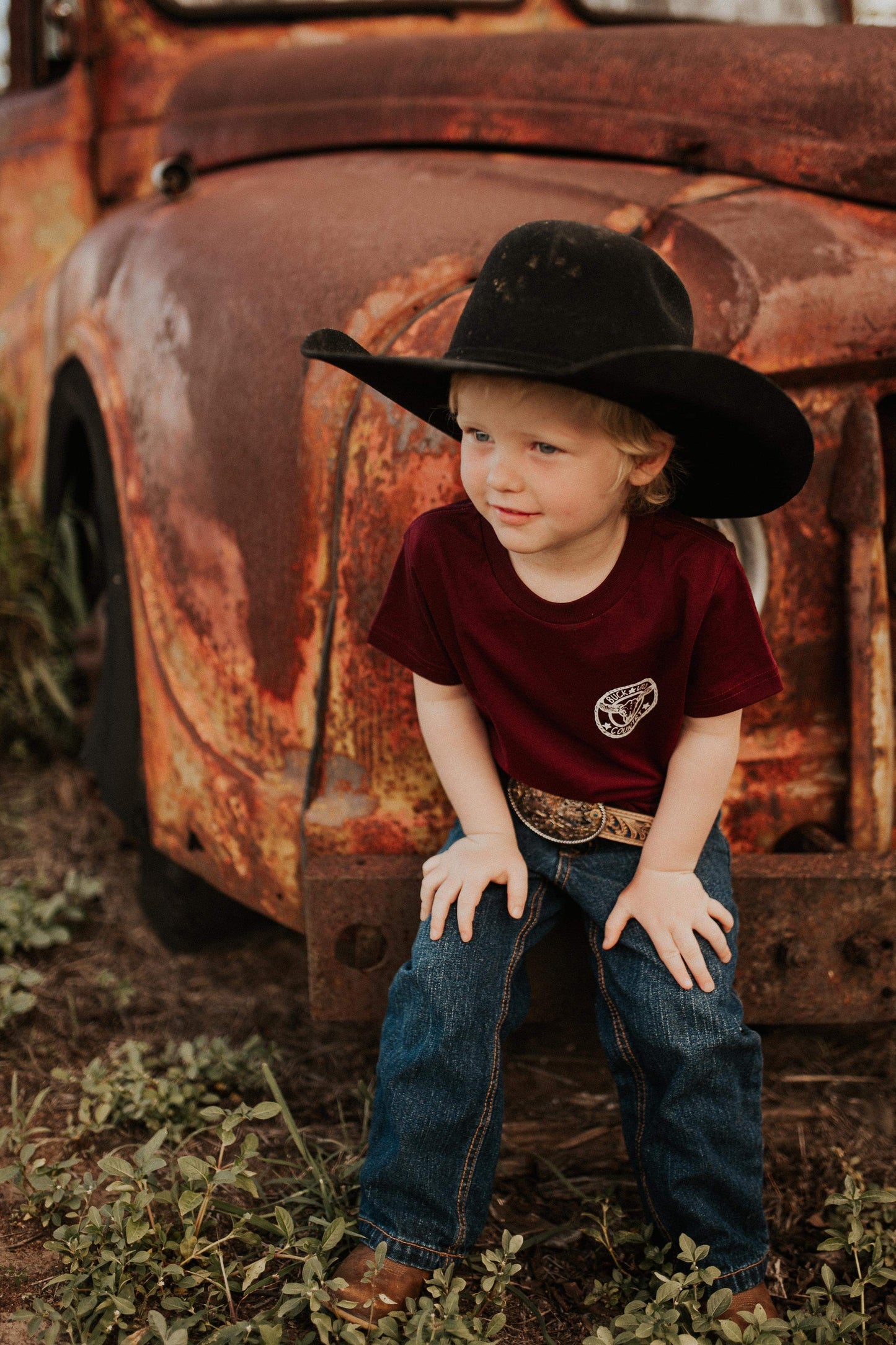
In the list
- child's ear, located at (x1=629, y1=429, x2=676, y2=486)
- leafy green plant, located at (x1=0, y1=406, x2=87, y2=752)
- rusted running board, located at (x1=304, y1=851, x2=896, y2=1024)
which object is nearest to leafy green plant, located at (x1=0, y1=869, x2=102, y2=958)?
leafy green plant, located at (x1=0, y1=406, x2=87, y2=752)

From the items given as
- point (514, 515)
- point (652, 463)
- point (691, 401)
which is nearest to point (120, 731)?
point (514, 515)

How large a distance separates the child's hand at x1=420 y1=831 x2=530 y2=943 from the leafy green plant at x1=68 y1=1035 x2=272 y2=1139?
52 cm

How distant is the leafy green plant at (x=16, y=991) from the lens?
74.2 inches

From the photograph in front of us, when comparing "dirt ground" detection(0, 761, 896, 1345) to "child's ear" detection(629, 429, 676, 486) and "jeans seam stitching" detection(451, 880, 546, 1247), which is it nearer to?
"jeans seam stitching" detection(451, 880, 546, 1247)

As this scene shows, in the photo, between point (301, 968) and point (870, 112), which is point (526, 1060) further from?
point (870, 112)

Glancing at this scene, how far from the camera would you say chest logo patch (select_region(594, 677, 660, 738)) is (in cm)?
138

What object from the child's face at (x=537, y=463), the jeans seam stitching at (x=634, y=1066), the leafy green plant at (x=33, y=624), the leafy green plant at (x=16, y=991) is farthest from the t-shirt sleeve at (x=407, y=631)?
the leafy green plant at (x=33, y=624)

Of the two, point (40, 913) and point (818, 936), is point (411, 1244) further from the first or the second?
point (40, 913)

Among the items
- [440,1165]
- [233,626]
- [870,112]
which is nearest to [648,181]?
[870,112]

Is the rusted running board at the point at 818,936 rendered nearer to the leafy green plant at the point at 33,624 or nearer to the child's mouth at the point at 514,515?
the child's mouth at the point at 514,515

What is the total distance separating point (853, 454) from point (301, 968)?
52.6 inches

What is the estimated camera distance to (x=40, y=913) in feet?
7.22

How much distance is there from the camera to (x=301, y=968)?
2176 millimetres

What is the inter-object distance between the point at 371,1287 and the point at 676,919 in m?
0.55
